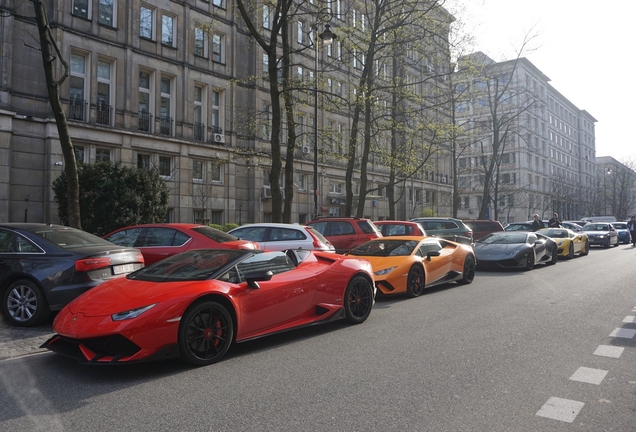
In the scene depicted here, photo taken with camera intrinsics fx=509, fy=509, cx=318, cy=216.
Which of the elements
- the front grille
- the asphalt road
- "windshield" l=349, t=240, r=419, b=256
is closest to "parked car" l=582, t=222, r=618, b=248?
"windshield" l=349, t=240, r=419, b=256

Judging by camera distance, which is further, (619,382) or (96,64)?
(96,64)

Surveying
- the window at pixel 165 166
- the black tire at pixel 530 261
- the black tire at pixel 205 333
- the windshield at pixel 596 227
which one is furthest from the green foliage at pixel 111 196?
the windshield at pixel 596 227

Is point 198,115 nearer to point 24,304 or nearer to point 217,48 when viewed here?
point 217,48

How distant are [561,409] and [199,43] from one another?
30.0 m

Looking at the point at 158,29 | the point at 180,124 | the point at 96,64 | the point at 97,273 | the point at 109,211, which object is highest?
the point at 158,29

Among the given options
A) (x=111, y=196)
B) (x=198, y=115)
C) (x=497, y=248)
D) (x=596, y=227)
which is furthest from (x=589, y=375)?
(x=596, y=227)

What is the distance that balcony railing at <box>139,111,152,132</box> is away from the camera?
2703 centimetres

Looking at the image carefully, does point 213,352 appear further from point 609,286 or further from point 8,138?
point 8,138

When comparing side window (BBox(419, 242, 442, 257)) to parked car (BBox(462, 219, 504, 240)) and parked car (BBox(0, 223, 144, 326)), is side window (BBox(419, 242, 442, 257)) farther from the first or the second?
parked car (BBox(462, 219, 504, 240))

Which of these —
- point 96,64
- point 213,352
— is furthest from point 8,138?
point 213,352

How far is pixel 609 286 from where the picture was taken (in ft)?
39.4

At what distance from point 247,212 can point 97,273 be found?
24939mm

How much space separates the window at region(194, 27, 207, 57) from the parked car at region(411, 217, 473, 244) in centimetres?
1694

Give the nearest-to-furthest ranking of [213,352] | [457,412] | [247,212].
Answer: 1. [457,412]
2. [213,352]
3. [247,212]
